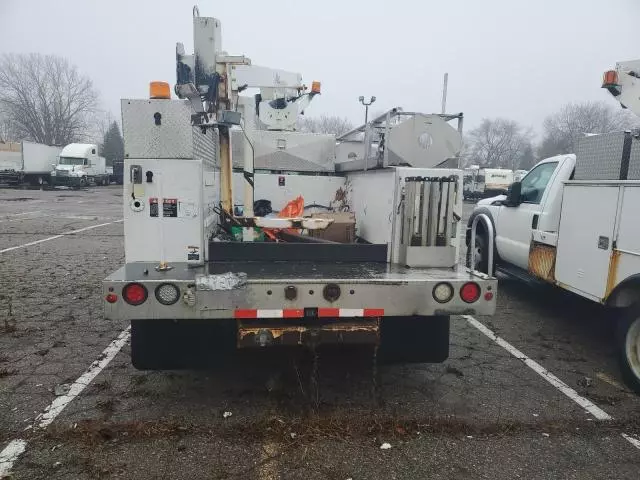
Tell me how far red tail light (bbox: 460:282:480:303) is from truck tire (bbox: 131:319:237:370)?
1.62 meters

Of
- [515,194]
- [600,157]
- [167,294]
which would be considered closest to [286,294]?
[167,294]

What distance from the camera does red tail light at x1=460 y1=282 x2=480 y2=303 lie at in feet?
10.7

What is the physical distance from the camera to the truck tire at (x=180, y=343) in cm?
341

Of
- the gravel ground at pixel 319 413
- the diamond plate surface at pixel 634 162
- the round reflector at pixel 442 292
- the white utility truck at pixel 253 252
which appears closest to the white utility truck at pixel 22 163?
the gravel ground at pixel 319 413

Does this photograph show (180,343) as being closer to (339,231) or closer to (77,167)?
(339,231)

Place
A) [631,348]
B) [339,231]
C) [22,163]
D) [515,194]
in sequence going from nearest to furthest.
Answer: [631,348]
[339,231]
[515,194]
[22,163]

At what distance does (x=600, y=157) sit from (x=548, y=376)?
7.45ft

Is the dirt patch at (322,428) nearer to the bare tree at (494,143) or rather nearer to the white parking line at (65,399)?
the white parking line at (65,399)

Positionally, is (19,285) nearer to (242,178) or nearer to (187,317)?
(242,178)

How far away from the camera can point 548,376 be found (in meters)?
4.22

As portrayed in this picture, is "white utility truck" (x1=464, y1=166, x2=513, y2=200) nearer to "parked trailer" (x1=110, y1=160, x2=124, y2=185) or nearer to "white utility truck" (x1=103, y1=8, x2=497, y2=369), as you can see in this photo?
"parked trailer" (x1=110, y1=160, x2=124, y2=185)

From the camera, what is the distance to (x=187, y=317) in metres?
3.01

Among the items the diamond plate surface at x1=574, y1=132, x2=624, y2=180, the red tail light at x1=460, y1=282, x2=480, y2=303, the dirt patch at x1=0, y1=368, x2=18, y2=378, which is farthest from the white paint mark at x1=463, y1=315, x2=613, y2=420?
the dirt patch at x1=0, y1=368, x2=18, y2=378

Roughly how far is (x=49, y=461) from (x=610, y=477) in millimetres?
3273
